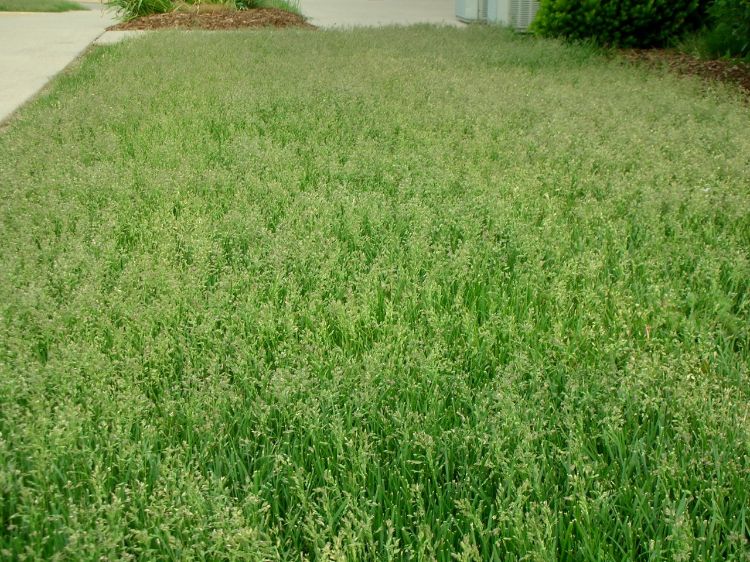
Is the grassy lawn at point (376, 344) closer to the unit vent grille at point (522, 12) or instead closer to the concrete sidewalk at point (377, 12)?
the unit vent grille at point (522, 12)

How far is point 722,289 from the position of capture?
3.06 m

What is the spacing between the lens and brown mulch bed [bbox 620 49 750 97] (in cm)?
766

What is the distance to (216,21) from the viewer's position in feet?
41.1

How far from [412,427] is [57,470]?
904 mm

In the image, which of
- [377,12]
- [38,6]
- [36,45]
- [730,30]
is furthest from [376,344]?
[38,6]

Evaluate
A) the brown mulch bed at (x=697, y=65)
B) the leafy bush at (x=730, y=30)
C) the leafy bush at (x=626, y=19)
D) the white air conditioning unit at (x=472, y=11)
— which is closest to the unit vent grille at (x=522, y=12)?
the white air conditioning unit at (x=472, y=11)

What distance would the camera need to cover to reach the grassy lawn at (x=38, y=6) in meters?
15.9

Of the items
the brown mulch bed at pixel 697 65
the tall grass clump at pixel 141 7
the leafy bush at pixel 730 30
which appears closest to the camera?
the leafy bush at pixel 730 30

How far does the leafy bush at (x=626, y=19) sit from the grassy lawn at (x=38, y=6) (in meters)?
11.0

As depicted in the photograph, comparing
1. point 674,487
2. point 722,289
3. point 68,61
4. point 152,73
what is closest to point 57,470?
point 674,487

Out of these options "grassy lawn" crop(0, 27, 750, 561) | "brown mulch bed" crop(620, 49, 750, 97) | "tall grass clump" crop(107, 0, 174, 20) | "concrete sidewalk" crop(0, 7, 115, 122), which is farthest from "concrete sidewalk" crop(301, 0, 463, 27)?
"grassy lawn" crop(0, 27, 750, 561)

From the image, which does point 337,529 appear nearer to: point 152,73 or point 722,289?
point 722,289

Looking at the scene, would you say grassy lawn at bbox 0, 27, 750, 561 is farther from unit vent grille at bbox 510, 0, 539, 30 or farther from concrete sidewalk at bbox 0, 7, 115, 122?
unit vent grille at bbox 510, 0, 539, 30

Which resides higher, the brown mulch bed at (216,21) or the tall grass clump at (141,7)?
the tall grass clump at (141,7)
